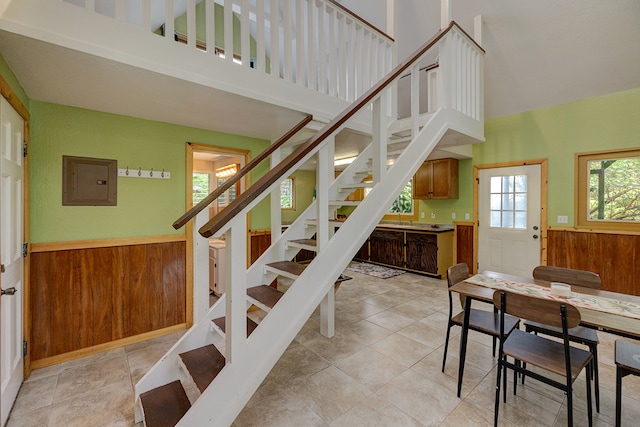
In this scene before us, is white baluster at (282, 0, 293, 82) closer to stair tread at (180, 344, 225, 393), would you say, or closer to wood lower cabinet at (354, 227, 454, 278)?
stair tread at (180, 344, 225, 393)

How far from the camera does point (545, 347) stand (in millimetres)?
1827

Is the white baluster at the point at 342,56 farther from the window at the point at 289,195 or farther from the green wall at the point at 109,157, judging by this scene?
the window at the point at 289,195

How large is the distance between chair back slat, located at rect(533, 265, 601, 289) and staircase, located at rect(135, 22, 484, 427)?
1442 millimetres

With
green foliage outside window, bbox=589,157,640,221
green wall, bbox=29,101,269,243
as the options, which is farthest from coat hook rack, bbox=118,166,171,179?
green foliage outside window, bbox=589,157,640,221

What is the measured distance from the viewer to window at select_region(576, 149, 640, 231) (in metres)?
3.64

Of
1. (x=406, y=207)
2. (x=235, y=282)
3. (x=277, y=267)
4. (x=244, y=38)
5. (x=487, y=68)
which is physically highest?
(x=487, y=68)

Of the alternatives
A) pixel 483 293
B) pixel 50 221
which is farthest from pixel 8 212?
pixel 483 293

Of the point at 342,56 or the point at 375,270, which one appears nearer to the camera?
the point at 342,56

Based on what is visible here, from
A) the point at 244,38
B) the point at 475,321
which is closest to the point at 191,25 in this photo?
the point at 244,38

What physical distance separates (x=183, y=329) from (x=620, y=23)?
580 centimetres

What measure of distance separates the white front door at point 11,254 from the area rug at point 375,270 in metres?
4.64

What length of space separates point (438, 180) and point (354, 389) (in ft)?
13.5

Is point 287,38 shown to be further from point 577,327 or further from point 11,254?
point 577,327

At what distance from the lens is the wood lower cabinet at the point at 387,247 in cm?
578
